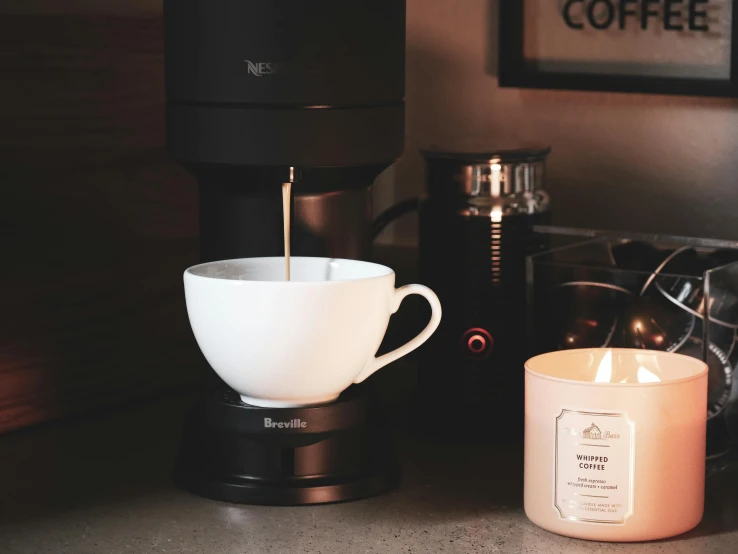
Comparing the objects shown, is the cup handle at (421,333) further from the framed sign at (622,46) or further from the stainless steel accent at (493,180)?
the framed sign at (622,46)

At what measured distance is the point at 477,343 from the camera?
964 mm

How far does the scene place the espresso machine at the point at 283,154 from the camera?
0.77 metres

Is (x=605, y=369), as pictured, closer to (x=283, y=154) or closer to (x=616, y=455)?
(x=616, y=455)

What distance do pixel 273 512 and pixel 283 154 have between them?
0.78ft

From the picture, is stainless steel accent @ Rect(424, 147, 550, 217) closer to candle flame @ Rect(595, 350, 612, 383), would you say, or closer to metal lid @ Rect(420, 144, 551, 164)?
metal lid @ Rect(420, 144, 551, 164)

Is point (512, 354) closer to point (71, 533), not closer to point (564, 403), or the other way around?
point (564, 403)

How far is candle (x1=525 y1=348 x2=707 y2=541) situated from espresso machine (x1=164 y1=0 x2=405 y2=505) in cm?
14

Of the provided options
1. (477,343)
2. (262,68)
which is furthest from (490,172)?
(262,68)

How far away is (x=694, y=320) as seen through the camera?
87 cm

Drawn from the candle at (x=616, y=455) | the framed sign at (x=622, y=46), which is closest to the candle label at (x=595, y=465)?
the candle at (x=616, y=455)

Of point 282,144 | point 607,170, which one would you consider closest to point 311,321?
point 282,144

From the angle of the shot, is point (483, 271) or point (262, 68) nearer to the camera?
point (262, 68)

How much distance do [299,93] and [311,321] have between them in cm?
15

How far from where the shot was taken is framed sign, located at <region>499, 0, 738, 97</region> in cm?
101
